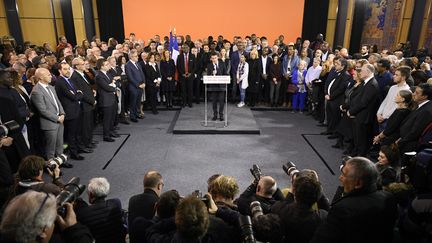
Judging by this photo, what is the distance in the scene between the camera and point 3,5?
977cm

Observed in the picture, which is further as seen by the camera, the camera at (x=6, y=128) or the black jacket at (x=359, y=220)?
the camera at (x=6, y=128)

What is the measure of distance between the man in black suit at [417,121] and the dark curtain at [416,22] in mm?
5752

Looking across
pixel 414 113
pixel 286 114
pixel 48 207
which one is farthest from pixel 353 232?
pixel 286 114

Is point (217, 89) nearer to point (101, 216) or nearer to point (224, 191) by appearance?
point (224, 191)

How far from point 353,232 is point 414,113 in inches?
111

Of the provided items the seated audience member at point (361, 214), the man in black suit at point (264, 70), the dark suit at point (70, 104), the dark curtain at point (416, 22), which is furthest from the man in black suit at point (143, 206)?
the dark curtain at point (416, 22)

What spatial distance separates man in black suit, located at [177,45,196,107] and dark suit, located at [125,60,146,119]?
3.87ft

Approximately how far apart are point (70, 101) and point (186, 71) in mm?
3726

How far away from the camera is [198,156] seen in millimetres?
5562

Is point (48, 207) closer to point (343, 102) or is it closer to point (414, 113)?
point (414, 113)

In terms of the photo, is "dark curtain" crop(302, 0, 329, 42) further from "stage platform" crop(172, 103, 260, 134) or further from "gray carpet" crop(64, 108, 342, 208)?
"gray carpet" crop(64, 108, 342, 208)

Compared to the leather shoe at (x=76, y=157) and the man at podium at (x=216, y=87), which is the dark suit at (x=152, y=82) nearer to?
the man at podium at (x=216, y=87)

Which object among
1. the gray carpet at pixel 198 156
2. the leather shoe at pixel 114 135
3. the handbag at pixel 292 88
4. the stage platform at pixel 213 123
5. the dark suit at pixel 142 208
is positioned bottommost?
the gray carpet at pixel 198 156

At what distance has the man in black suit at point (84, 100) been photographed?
17.2 ft
